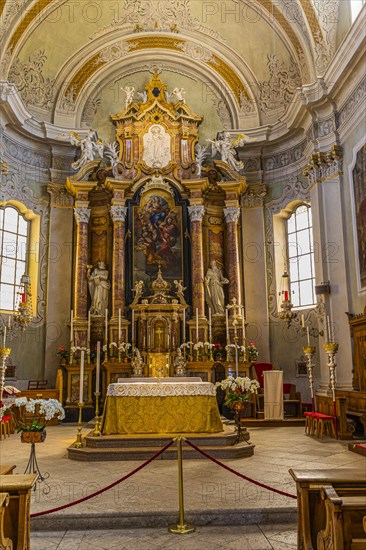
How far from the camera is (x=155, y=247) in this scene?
14.9 metres

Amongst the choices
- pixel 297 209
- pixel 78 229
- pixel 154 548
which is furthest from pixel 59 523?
pixel 297 209

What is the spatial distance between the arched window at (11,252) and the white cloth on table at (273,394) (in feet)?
23.7

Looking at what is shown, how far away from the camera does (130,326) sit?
1424cm

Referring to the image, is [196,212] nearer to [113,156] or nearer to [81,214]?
[113,156]

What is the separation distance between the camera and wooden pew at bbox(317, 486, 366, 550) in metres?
3.26

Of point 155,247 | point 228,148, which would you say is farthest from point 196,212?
point 228,148

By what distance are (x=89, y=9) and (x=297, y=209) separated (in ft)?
29.3

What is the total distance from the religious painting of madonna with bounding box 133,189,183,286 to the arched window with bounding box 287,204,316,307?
335cm

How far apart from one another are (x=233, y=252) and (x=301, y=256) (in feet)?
6.65

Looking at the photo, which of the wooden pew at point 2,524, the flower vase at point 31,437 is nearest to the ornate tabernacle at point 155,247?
the flower vase at point 31,437

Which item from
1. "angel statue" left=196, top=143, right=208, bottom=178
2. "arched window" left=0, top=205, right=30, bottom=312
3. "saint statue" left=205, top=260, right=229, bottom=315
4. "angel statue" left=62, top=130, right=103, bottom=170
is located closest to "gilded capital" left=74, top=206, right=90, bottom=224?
"angel statue" left=62, top=130, right=103, bottom=170

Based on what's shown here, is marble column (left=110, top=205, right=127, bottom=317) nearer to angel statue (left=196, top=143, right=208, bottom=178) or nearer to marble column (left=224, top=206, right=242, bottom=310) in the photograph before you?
angel statue (left=196, top=143, right=208, bottom=178)

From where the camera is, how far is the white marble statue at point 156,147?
15.6 metres

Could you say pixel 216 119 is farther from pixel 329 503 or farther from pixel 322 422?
pixel 329 503
